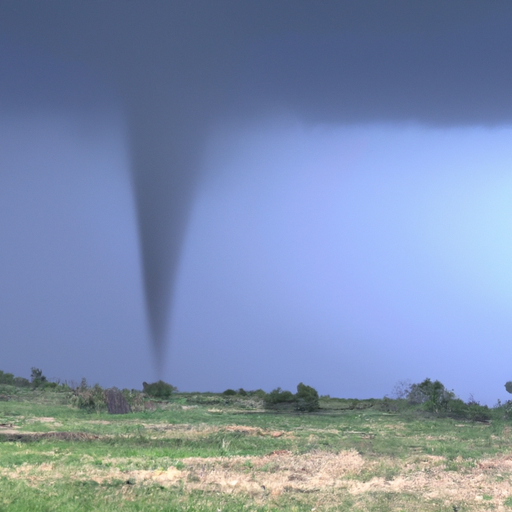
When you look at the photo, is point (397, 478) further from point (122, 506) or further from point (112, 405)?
point (112, 405)

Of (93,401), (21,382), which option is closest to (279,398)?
(93,401)

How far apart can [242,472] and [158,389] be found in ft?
241

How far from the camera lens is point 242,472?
1939 centimetres

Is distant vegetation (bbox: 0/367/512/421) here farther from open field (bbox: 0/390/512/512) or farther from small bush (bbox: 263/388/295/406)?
open field (bbox: 0/390/512/512)

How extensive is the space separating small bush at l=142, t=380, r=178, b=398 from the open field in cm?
5600

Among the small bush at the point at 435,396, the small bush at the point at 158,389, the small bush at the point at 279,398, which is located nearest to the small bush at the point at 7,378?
the small bush at the point at 158,389

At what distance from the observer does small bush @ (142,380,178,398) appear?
88938 millimetres

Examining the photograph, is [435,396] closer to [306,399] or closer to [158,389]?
[306,399]

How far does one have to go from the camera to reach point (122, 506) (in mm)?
13273

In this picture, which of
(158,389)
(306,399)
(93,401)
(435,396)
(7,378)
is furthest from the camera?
(7,378)

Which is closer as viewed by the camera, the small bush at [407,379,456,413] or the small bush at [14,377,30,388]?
the small bush at [407,379,456,413]

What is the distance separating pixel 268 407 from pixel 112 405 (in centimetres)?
2670

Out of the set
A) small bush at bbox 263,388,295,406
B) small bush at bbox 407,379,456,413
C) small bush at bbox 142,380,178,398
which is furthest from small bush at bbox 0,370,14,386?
small bush at bbox 407,379,456,413

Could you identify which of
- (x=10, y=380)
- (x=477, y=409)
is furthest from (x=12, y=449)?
(x=10, y=380)
